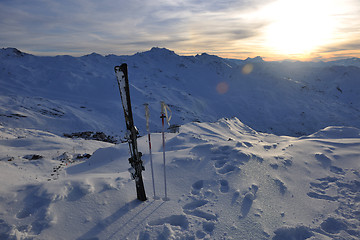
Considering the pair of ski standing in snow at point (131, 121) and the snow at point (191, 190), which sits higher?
the pair of ski standing in snow at point (131, 121)

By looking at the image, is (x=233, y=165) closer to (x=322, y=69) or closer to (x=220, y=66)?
(x=220, y=66)

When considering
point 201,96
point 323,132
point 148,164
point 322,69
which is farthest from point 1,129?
point 322,69

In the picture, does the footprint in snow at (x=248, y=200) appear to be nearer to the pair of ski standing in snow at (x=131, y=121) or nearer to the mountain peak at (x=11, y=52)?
the pair of ski standing in snow at (x=131, y=121)

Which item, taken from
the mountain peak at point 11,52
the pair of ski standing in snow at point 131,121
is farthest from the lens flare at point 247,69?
the pair of ski standing in snow at point 131,121

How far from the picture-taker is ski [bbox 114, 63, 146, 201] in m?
4.19

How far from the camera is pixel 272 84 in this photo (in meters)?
60.8

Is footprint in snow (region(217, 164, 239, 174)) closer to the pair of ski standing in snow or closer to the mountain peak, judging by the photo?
the pair of ski standing in snow

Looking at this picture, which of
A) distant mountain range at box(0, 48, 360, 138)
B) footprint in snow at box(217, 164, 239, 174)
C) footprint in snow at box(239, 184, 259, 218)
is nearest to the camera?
footprint in snow at box(239, 184, 259, 218)

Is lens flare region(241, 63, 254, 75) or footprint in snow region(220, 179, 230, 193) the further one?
lens flare region(241, 63, 254, 75)

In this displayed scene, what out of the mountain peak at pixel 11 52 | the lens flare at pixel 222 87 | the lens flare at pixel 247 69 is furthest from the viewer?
the lens flare at pixel 247 69

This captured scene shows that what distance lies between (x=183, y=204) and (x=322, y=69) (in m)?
133

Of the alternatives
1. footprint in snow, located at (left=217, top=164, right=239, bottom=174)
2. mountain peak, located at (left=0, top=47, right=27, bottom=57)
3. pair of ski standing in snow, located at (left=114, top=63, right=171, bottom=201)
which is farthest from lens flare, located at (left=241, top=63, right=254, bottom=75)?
pair of ski standing in snow, located at (left=114, top=63, right=171, bottom=201)

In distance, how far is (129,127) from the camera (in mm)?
4602

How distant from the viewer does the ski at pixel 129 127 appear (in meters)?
4.19
